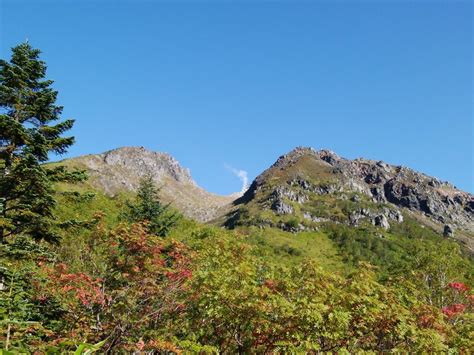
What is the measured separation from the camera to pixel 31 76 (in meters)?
19.9

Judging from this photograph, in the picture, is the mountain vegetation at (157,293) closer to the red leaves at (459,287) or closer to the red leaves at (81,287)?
the red leaves at (81,287)

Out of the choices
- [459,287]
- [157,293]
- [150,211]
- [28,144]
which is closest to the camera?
[157,293]

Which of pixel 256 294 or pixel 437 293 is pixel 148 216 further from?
pixel 437 293

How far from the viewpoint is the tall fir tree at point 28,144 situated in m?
17.3

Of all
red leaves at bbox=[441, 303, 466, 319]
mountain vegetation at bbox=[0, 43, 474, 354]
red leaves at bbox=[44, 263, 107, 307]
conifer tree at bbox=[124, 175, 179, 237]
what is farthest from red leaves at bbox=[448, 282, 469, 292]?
red leaves at bbox=[44, 263, 107, 307]

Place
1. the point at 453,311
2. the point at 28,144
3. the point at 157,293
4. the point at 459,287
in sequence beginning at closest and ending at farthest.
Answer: the point at 157,293
the point at 28,144
the point at 453,311
the point at 459,287

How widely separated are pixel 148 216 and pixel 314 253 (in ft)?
477

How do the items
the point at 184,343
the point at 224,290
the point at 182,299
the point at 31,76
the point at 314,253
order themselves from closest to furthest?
the point at 184,343, the point at 224,290, the point at 182,299, the point at 31,76, the point at 314,253

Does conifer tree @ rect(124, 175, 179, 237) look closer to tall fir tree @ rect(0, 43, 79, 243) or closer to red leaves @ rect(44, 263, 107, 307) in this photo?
tall fir tree @ rect(0, 43, 79, 243)

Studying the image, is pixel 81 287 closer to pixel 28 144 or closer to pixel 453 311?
pixel 28 144

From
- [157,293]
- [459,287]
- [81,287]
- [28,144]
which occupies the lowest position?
[81,287]

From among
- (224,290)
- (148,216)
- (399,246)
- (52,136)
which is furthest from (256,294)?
(399,246)

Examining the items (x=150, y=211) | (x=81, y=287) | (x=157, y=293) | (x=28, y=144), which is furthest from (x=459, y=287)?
(x=28, y=144)

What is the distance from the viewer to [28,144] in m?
18.5
